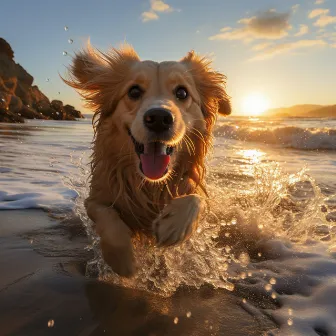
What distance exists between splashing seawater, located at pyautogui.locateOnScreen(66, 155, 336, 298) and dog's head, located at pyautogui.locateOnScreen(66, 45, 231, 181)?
0.65 metres

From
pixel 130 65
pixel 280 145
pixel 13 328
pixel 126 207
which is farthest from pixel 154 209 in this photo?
Result: pixel 280 145

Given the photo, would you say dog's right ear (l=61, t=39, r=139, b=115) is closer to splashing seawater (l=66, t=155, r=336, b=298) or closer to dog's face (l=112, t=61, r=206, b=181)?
dog's face (l=112, t=61, r=206, b=181)

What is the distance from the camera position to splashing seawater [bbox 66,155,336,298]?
8.54ft

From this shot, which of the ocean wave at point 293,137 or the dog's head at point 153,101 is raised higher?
the dog's head at point 153,101

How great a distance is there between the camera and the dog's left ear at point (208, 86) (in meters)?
3.50

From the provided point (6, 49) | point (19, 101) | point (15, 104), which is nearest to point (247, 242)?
point (15, 104)

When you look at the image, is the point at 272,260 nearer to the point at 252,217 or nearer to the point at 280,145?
the point at 252,217

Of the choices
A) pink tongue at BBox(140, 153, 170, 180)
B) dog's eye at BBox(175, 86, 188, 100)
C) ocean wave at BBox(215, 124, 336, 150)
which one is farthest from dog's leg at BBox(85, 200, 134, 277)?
ocean wave at BBox(215, 124, 336, 150)

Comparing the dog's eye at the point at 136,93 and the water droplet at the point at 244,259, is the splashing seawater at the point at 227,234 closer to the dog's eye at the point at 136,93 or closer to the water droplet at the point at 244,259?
the water droplet at the point at 244,259

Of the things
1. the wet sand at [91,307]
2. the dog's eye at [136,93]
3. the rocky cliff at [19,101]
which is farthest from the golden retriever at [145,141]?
the rocky cliff at [19,101]

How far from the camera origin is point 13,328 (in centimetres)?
178

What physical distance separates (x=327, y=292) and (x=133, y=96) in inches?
75.5

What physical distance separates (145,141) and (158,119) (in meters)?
0.19

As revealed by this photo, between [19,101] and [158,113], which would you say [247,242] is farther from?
[19,101]
